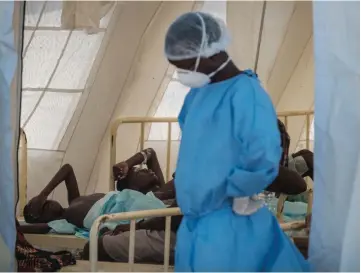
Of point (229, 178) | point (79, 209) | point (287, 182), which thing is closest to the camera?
point (229, 178)

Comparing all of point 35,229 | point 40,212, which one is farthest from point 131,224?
point 40,212

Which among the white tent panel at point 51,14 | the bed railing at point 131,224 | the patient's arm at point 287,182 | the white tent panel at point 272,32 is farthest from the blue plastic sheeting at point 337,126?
the white tent panel at point 51,14

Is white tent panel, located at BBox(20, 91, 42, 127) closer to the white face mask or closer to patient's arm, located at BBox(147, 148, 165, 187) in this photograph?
patient's arm, located at BBox(147, 148, 165, 187)

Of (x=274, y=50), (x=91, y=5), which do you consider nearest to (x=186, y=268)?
(x=274, y=50)

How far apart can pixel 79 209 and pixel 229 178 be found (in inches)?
62.0

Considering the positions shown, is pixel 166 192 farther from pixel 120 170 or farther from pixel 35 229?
pixel 35 229

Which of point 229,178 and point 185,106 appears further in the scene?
point 185,106

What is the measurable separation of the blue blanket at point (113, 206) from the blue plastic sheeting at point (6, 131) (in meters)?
0.99

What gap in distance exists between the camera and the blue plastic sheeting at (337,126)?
1840 mm

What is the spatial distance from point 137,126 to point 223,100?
2306 millimetres

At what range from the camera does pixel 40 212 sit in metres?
3.48

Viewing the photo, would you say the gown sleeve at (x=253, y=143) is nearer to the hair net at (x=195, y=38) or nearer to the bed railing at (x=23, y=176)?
the hair net at (x=195, y=38)

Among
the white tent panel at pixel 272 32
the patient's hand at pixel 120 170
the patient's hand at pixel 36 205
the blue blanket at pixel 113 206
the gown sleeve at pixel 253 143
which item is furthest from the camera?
the patient's hand at pixel 120 170

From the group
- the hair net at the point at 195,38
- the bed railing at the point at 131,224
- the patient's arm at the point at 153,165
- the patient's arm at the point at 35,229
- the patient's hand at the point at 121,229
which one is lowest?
the patient's arm at the point at 35,229
